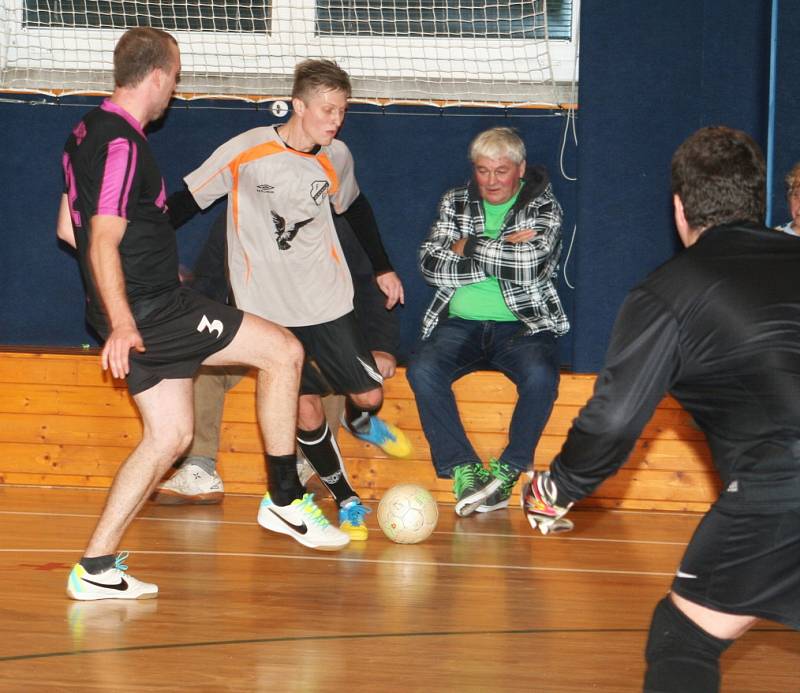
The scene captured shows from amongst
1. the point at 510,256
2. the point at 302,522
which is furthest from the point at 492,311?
the point at 302,522

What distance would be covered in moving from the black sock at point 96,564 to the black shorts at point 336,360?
150 cm

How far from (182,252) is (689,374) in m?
4.64

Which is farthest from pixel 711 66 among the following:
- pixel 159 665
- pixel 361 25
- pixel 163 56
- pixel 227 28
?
pixel 159 665

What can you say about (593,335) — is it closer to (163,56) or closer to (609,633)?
(609,633)

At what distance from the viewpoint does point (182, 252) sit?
20.9 ft

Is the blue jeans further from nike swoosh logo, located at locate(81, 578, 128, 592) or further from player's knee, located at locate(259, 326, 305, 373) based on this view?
nike swoosh logo, located at locate(81, 578, 128, 592)

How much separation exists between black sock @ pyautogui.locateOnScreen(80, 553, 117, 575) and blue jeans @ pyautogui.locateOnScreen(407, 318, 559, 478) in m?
2.04

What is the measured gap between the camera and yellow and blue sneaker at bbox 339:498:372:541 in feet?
15.5

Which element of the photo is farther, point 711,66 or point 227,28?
point 227,28

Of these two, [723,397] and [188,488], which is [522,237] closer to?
[188,488]

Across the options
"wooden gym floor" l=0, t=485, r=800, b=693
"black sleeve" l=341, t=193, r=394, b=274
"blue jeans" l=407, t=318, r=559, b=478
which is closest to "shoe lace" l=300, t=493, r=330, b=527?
"wooden gym floor" l=0, t=485, r=800, b=693

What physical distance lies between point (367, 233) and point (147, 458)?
6.82 feet

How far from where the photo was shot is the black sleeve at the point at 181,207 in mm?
4996

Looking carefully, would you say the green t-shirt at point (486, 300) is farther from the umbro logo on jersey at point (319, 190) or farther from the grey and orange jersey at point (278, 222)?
the umbro logo on jersey at point (319, 190)
